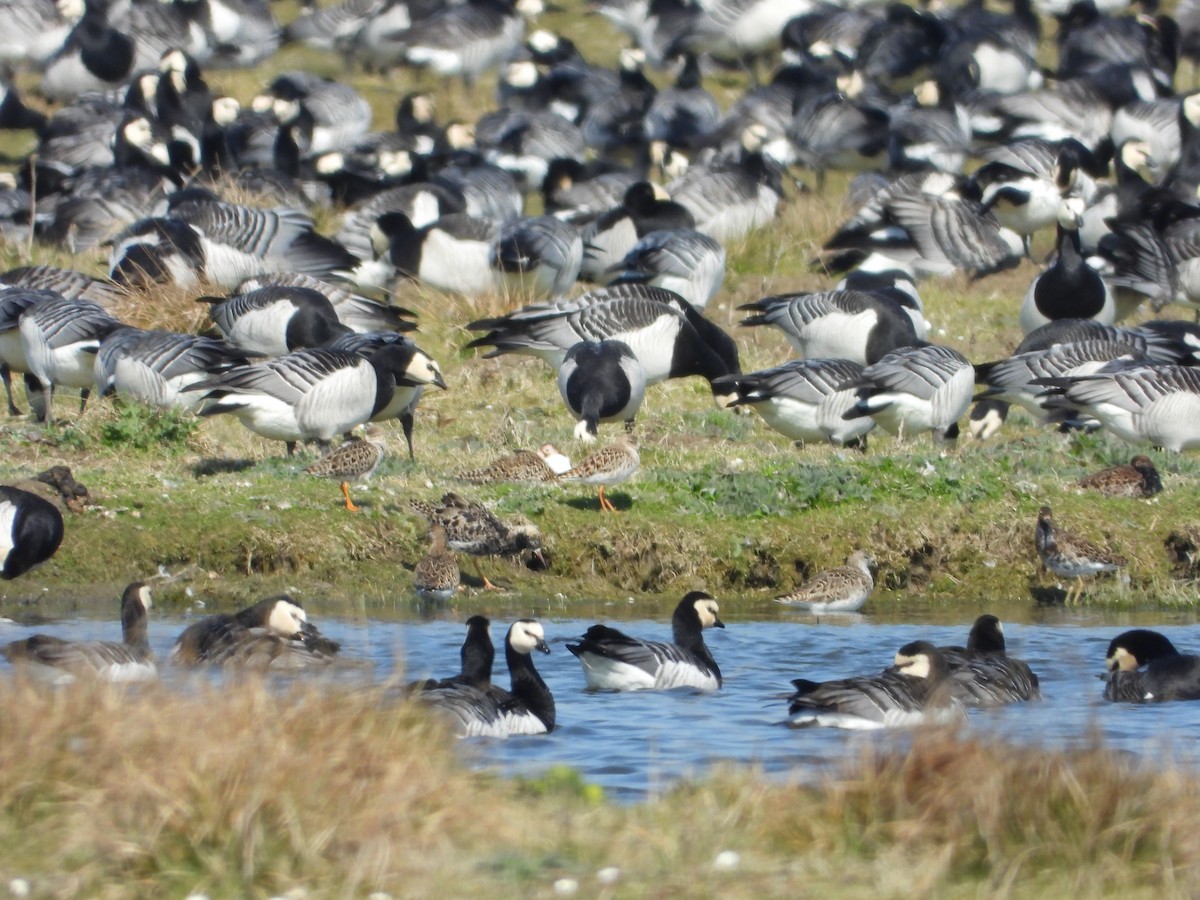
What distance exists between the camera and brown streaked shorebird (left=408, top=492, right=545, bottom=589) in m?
11.1

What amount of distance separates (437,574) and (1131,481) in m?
4.86

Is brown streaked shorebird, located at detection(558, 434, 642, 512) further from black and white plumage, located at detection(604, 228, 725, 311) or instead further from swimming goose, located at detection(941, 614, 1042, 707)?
black and white plumage, located at detection(604, 228, 725, 311)

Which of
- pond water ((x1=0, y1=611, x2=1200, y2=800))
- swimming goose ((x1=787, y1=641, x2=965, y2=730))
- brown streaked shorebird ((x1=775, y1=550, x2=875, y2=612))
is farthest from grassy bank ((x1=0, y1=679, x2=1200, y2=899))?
brown streaked shorebird ((x1=775, y1=550, x2=875, y2=612))

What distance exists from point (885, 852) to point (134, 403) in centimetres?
963

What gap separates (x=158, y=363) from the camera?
A: 13703 millimetres

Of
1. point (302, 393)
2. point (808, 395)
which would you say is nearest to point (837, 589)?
point (808, 395)

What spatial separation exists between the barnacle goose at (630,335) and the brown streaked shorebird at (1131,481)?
443 centimetres

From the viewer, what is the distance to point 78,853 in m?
5.20

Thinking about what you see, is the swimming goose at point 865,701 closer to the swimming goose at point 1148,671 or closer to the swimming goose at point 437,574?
the swimming goose at point 1148,671

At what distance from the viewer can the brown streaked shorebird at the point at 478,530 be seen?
11148 mm

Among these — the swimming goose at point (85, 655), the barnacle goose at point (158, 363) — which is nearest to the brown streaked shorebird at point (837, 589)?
the swimming goose at point (85, 655)

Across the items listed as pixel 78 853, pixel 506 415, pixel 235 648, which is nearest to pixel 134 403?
pixel 506 415

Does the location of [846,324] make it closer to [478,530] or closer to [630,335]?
[630,335]

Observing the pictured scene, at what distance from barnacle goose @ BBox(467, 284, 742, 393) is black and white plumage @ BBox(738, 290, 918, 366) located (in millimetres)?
589
